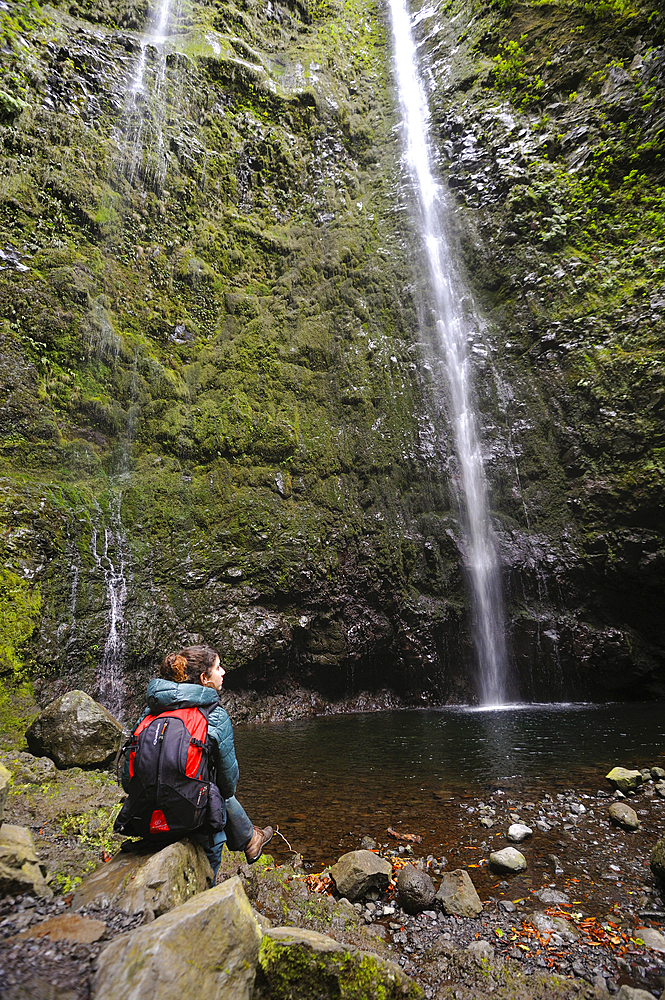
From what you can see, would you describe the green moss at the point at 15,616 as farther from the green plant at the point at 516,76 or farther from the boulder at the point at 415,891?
the green plant at the point at 516,76

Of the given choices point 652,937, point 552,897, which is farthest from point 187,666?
point 652,937

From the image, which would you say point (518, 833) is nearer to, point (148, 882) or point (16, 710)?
point (148, 882)

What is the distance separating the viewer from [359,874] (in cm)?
311

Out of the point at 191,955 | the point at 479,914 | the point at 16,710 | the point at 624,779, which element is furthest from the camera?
the point at 16,710

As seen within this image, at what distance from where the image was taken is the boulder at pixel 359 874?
3.07 meters

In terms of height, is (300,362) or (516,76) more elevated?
(516,76)

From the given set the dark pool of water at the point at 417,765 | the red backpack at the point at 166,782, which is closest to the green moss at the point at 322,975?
the red backpack at the point at 166,782

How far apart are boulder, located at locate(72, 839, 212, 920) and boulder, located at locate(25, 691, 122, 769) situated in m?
3.15

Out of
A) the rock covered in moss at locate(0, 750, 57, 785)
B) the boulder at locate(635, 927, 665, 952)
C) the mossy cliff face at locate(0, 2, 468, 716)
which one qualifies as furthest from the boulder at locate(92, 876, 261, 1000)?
the mossy cliff face at locate(0, 2, 468, 716)

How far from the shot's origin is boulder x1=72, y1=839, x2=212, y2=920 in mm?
1892

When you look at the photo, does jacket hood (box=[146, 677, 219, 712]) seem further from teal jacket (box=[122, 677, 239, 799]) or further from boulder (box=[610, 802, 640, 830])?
boulder (box=[610, 802, 640, 830])

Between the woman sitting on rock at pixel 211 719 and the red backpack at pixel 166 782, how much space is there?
0.07 meters

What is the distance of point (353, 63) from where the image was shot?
17.7 meters

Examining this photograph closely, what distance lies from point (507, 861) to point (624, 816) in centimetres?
132
